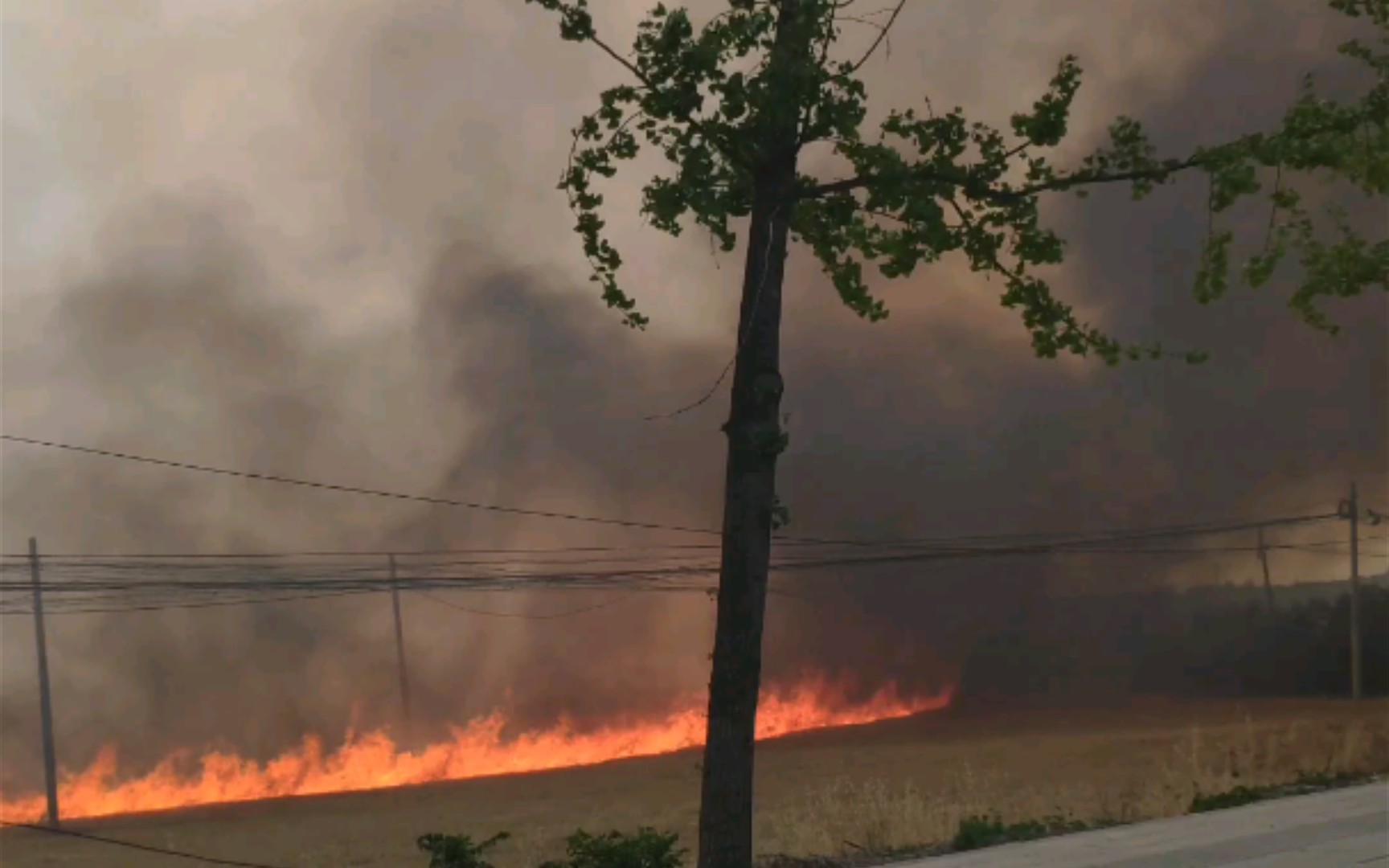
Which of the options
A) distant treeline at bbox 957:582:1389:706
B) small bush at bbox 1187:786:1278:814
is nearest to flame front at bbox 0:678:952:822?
distant treeline at bbox 957:582:1389:706

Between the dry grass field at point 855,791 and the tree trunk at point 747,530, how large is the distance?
5.29 meters

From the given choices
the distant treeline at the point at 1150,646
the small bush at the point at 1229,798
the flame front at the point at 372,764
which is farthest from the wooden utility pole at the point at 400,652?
the small bush at the point at 1229,798

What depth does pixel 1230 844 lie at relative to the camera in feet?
44.5

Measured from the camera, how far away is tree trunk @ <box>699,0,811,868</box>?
34.0ft

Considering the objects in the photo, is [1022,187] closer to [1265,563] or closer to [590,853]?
[590,853]

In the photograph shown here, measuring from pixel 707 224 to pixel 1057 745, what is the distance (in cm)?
3938

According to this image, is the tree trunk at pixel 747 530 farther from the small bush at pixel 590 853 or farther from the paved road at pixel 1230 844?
the paved road at pixel 1230 844

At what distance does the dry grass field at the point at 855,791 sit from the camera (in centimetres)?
2197

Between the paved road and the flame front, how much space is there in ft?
137

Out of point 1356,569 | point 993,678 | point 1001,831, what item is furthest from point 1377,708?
point 1001,831

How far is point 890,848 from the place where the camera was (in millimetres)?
15102

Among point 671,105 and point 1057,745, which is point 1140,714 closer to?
point 1057,745

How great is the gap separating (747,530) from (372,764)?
48.4 meters

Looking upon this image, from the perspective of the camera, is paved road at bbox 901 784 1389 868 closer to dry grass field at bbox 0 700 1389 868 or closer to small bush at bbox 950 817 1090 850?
small bush at bbox 950 817 1090 850
